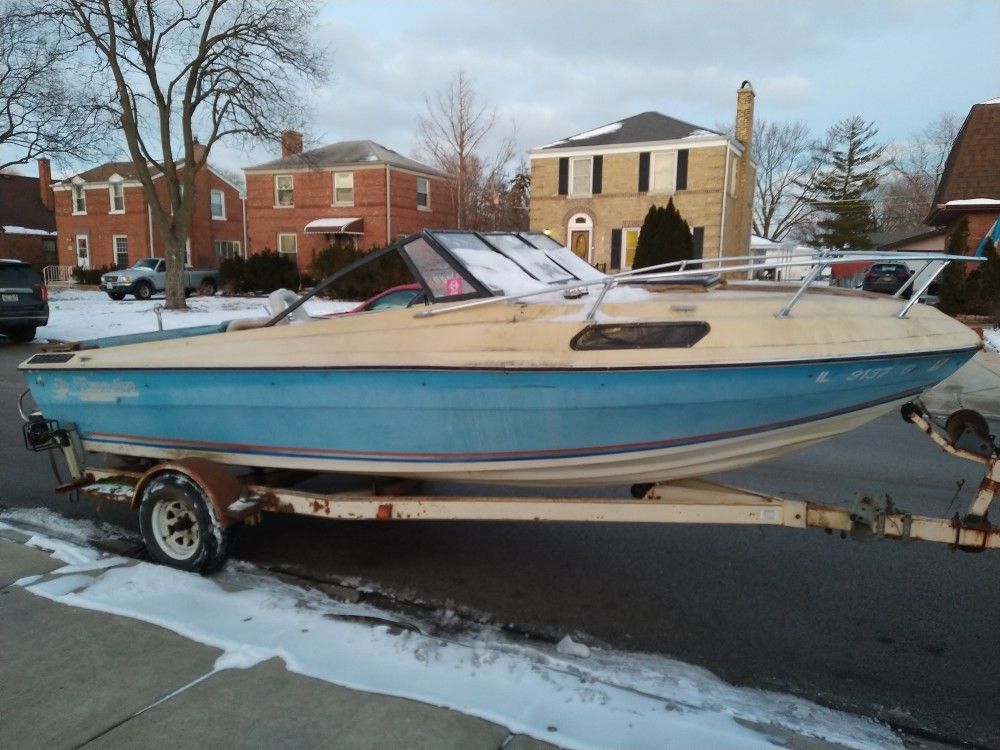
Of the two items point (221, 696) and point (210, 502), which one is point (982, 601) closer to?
point (221, 696)

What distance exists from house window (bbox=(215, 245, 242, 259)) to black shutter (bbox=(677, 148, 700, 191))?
81.5ft

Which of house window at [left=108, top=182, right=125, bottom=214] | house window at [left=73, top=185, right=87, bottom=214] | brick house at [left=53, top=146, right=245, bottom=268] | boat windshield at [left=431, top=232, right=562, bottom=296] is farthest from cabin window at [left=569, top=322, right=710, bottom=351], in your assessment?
house window at [left=73, top=185, right=87, bottom=214]

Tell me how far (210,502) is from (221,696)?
1.40 meters

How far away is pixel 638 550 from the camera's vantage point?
482 cm

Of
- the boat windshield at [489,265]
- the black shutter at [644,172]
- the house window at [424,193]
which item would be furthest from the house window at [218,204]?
the boat windshield at [489,265]

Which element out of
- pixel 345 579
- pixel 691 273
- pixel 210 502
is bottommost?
pixel 345 579

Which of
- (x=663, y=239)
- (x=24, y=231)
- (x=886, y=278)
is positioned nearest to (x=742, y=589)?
(x=663, y=239)

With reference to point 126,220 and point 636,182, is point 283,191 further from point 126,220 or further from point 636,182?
point 636,182

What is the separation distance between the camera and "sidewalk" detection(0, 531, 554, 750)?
8.72 feet

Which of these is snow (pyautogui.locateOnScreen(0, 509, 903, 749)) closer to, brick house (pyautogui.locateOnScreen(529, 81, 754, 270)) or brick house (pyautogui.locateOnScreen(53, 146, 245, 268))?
brick house (pyautogui.locateOnScreen(529, 81, 754, 270))

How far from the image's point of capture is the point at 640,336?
3287 millimetres

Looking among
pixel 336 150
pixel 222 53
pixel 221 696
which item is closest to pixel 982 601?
pixel 221 696

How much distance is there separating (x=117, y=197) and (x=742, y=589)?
42433mm

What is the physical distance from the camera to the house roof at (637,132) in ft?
93.4
